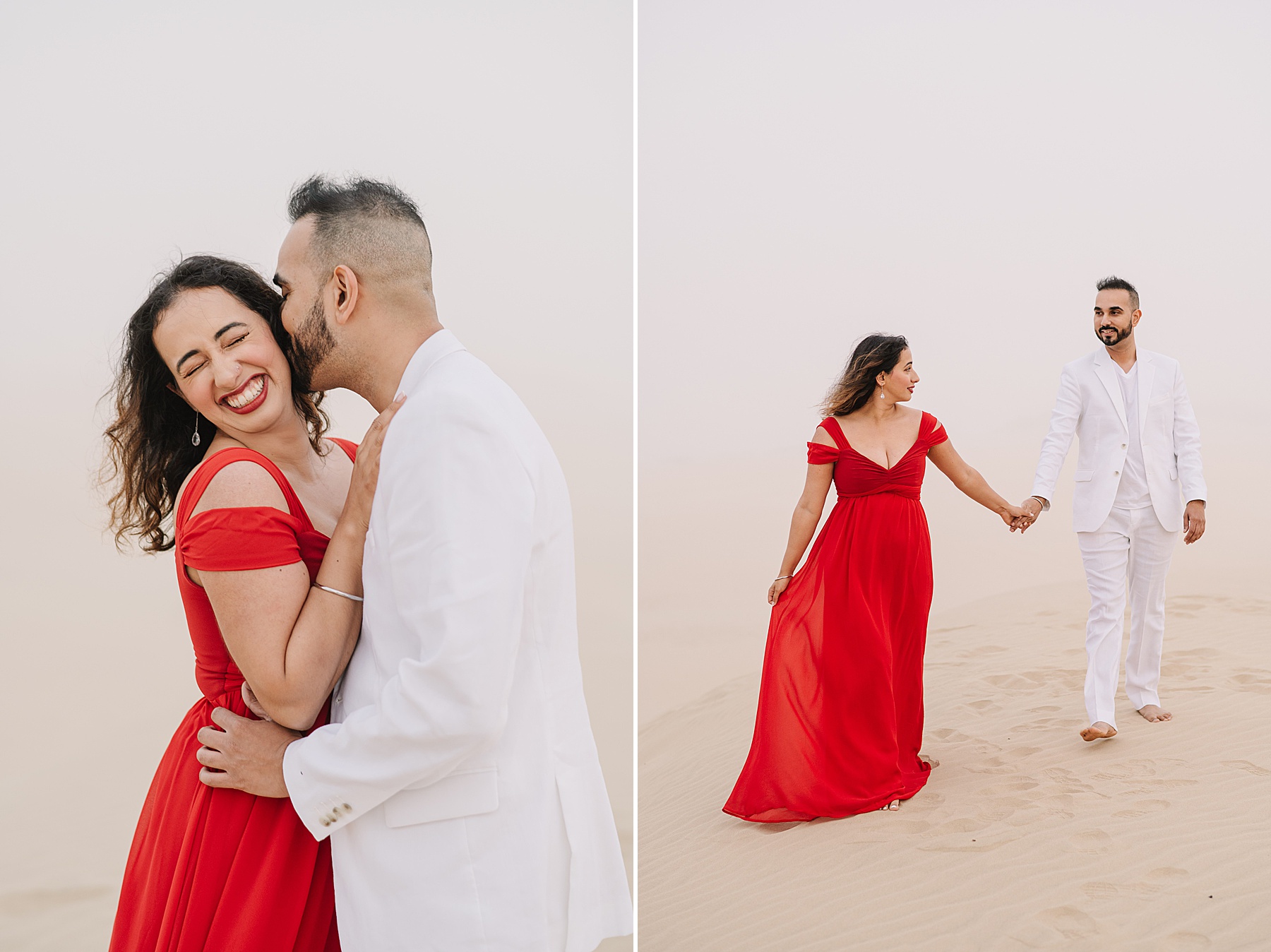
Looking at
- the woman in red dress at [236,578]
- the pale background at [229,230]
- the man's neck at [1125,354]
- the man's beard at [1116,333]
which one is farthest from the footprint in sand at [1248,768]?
the woman in red dress at [236,578]

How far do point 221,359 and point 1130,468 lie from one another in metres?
5.79

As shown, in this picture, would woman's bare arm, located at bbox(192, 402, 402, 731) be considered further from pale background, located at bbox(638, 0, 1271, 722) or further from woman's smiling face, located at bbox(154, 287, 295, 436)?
pale background, located at bbox(638, 0, 1271, 722)

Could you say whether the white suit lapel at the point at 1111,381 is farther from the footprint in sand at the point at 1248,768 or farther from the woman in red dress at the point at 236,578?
the woman in red dress at the point at 236,578

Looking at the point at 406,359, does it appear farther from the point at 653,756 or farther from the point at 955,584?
the point at 955,584

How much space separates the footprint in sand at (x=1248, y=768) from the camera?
5.66 meters

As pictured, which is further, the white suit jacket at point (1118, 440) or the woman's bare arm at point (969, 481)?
the white suit jacket at point (1118, 440)

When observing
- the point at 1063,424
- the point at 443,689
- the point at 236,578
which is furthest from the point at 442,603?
the point at 1063,424

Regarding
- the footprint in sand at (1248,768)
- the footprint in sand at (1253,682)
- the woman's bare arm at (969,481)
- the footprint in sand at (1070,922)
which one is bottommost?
the footprint in sand at (1253,682)

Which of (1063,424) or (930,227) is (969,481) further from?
(930,227)

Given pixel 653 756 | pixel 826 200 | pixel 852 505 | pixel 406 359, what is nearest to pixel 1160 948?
pixel 852 505

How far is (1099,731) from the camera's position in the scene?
19.6 ft

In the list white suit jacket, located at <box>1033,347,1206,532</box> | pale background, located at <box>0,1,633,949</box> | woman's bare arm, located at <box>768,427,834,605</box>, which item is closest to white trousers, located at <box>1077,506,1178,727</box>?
white suit jacket, located at <box>1033,347,1206,532</box>

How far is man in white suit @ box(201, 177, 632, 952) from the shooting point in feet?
6.04

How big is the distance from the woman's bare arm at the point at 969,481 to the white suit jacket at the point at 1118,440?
0.24 metres
